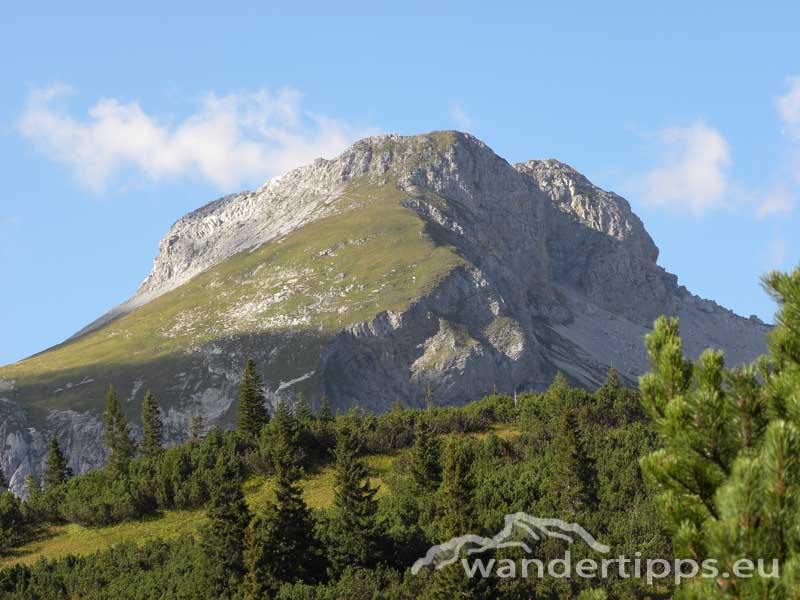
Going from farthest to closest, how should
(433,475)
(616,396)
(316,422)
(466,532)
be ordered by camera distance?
(616,396) < (316,422) < (433,475) < (466,532)

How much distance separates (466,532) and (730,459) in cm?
4165

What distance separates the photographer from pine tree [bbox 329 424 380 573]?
5934 centimetres

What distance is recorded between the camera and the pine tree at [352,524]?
195 ft

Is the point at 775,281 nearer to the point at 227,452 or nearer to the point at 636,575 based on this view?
the point at 636,575

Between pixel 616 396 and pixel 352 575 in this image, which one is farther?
pixel 616 396

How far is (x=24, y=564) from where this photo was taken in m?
71.8

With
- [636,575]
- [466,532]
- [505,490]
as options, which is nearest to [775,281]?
[466,532]

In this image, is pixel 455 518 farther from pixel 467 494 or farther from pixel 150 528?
pixel 150 528

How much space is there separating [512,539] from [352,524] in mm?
10466

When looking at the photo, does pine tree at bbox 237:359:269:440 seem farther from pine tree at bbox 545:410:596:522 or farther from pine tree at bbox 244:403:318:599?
pine tree at bbox 545:410:596:522

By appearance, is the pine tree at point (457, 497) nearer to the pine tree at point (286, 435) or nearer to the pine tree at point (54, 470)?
the pine tree at point (286, 435)

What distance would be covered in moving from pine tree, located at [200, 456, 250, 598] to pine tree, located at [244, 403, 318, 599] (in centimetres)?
93

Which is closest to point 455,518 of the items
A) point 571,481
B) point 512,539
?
point 512,539

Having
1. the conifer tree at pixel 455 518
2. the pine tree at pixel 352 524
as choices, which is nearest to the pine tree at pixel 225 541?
the pine tree at pixel 352 524
